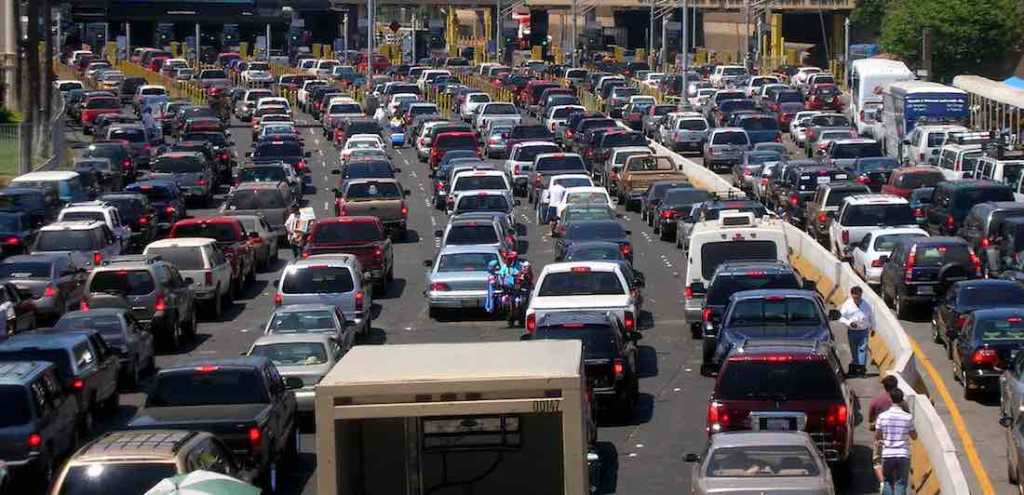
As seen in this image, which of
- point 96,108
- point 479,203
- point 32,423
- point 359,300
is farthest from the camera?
point 96,108

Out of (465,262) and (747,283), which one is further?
(465,262)

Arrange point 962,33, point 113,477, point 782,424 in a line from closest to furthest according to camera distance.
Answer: point 113,477 → point 782,424 → point 962,33

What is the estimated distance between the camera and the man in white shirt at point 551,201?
160 ft

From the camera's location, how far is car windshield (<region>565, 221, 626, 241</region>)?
40219 millimetres

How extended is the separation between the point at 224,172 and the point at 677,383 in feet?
113

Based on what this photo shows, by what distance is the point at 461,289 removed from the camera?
3534 centimetres

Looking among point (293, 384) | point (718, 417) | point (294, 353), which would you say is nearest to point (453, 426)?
point (718, 417)

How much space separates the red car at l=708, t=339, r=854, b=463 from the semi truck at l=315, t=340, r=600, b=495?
23.7 feet

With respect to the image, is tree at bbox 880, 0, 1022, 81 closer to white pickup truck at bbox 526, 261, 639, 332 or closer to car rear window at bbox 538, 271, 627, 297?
white pickup truck at bbox 526, 261, 639, 332

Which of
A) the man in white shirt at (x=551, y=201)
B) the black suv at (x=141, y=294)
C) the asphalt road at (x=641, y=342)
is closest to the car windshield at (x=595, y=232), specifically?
the asphalt road at (x=641, y=342)

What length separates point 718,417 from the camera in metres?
20.7

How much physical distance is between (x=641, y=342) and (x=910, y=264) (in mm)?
4956

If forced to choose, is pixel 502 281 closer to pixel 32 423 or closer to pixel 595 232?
pixel 595 232

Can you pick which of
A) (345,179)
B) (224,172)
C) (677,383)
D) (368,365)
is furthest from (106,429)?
(224,172)
